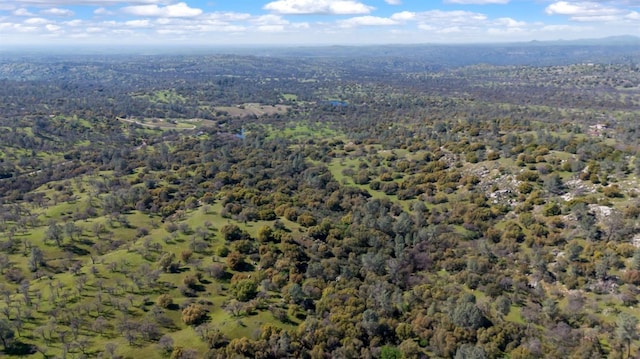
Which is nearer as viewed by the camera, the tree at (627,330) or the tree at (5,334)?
the tree at (627,330)

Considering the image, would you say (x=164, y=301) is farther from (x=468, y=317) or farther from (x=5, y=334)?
(x=468, y=317)

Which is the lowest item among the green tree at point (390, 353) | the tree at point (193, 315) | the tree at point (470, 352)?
the green tree at point (390, 353)

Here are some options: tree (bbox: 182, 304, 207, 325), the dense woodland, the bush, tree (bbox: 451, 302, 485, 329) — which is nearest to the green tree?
the dense woodland

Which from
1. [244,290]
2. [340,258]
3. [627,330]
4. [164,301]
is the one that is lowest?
[340,258]

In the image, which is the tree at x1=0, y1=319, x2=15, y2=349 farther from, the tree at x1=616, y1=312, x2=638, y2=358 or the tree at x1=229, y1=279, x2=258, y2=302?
the tree at x1=616, y1=312, x2=638, y2=358

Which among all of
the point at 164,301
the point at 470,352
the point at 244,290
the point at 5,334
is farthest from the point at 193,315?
the point at 470,352

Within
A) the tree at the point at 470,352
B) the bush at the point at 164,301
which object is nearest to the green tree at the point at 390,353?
the tree at the point at 470,352

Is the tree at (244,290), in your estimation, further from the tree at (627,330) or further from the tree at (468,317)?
the tree at (627,330)

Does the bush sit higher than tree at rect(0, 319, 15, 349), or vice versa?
tree at rect(0, 319, 15, 349)

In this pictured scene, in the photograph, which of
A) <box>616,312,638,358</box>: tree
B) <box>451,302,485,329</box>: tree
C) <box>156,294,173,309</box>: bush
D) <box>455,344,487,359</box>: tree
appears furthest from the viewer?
<box>156,294,173,309</box>: bush
